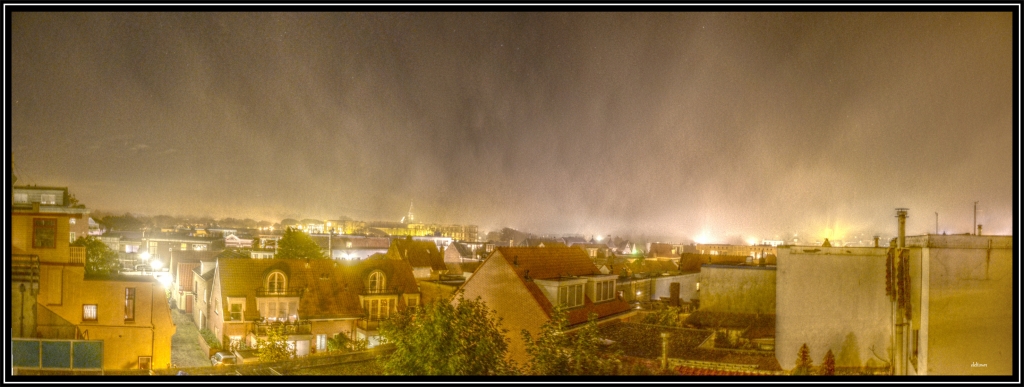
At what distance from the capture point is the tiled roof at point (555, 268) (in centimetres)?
1584

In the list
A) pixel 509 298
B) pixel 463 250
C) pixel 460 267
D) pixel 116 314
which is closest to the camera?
pixel 116 314

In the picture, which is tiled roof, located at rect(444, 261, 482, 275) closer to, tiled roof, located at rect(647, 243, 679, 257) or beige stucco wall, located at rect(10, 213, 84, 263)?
beige stucco wall, located at rect(10, 213, 84, 263)

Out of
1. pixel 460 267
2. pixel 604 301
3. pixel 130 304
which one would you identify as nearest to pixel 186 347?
pixel 130 304

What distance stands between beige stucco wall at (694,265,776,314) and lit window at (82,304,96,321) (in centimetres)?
1861

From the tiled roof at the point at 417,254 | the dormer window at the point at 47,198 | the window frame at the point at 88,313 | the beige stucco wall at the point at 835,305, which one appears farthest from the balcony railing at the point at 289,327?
the tiled roof at the point at 417,254

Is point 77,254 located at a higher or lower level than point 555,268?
higher

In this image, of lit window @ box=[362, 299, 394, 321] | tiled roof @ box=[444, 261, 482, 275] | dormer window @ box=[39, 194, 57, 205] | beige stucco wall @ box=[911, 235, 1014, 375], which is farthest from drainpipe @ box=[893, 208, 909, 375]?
tiled roof @ box=[444, 261, 482, 275]

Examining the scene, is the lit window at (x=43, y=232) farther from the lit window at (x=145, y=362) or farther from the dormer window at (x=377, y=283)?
the dormer window at (x=377, y=283)

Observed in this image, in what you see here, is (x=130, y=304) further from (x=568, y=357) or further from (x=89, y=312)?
(x=568, y=357)

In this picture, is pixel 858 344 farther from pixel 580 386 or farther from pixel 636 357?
pixel 580 386

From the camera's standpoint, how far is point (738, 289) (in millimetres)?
19547

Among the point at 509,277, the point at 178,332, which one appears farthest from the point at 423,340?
the point at 178,332

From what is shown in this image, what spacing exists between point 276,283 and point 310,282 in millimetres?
1211

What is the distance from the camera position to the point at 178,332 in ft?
78.0
